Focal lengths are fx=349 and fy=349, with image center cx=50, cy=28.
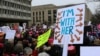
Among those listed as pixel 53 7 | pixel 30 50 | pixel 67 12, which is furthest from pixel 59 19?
pixel 53 7

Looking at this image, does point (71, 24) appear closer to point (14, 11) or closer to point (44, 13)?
point (14, 11)

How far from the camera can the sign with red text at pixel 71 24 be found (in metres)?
4.71

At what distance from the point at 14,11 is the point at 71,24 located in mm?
68278

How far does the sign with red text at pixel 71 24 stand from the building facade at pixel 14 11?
60.9 metres

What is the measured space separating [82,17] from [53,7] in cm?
11594

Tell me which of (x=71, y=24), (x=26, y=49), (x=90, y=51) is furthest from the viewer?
(x=26, y=49)

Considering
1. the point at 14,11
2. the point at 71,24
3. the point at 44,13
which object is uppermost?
the point at 44,13

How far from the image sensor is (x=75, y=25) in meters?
4.80

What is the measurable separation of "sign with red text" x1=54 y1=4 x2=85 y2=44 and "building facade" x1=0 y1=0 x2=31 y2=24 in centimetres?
6089

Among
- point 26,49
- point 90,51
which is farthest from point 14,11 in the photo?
point 90,51

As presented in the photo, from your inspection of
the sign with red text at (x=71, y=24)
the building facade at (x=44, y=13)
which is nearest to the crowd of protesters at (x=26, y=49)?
the sign with red text at (x=71, y=24)

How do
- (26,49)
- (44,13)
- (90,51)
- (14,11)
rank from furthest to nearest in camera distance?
(44,13), (14,11), (26,49), (90,51)

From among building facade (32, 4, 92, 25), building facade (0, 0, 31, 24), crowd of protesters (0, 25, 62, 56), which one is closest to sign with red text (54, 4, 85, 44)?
crowd of protesters (0, 25, 62, 56)

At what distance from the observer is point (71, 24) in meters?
4.87
